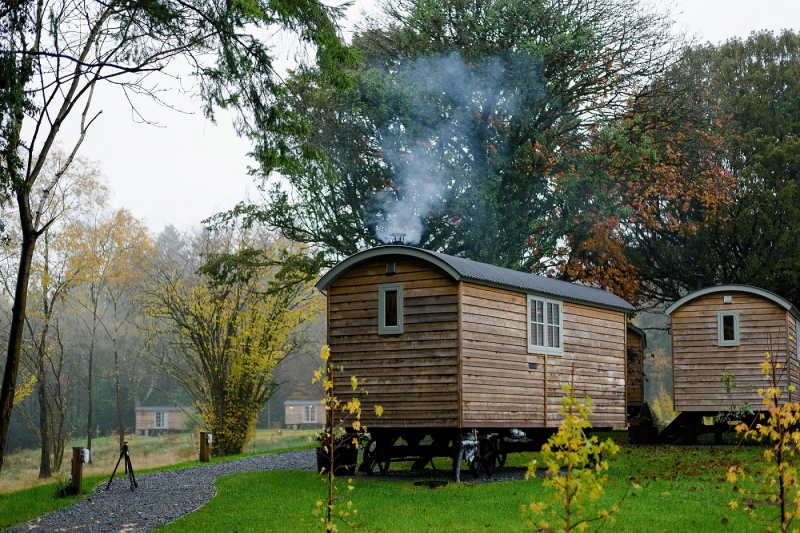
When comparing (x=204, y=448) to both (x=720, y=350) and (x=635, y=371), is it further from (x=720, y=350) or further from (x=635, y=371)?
(x=635, y=371)

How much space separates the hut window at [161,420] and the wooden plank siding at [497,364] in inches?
1496

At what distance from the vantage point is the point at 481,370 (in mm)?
13672

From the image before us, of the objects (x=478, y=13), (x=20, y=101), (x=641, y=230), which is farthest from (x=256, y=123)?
(x=641, y=230)

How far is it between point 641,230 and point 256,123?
16.8 meters

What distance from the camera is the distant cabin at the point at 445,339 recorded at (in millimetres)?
13391

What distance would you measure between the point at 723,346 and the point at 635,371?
14.6 feet

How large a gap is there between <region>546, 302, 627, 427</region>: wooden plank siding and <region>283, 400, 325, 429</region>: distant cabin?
32.9m

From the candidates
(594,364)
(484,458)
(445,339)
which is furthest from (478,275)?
(594,364)

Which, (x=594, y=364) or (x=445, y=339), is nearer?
(x=445, y=339)

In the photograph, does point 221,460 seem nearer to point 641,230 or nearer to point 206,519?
point 206,519

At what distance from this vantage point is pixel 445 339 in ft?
44.0

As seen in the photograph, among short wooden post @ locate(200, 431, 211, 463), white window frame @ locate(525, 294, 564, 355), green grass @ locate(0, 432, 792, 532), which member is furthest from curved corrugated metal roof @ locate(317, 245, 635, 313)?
short wooden post @ locate(200, 431, 211, 463)

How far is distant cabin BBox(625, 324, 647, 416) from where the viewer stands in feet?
77.4

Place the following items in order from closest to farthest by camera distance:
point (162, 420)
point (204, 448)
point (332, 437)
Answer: point (332, 437), point (204, 448), point (162, 420)
